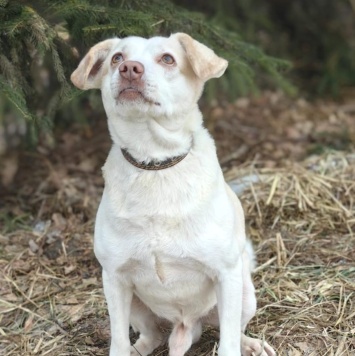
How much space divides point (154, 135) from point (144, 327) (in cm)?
95

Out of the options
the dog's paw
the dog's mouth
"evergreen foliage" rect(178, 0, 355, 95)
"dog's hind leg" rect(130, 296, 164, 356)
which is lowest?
"evergreen foliage" rect(178, 0, 355, 95)

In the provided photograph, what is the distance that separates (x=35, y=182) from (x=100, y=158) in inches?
27.5

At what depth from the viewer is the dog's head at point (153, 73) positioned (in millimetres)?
2795

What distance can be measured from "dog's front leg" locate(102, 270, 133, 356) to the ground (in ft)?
1.12

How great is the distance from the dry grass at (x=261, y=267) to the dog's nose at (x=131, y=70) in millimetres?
1332

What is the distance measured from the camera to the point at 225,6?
7.13 m

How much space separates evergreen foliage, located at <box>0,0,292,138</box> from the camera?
350 cm

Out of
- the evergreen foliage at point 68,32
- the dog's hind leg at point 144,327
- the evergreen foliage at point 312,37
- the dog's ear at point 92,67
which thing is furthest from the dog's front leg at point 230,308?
the evergreen foliage at point 312,37

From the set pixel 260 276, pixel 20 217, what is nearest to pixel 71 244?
pixel 20 217

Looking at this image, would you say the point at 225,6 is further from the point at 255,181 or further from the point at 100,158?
the point at 255,181

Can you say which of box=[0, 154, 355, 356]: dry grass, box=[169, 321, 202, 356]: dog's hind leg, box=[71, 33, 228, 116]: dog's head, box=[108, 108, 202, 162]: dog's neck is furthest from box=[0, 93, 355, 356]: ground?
box=[71, 33, 228, 116]: dog's head

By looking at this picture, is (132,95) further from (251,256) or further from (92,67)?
(251,256)

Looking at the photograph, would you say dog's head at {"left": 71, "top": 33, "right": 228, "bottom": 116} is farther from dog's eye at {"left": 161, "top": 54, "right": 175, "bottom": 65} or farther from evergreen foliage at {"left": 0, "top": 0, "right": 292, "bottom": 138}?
evergreen foliage at {"left": 0, "top": 0, "right": 292, "bottom": 138}

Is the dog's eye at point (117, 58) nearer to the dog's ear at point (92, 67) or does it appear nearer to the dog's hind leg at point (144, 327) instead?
the dog's ear at point (92, 67)
